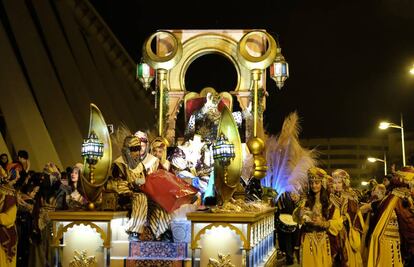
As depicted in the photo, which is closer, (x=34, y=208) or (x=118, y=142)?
(x=34, y=208)

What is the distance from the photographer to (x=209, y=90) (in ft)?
50.5

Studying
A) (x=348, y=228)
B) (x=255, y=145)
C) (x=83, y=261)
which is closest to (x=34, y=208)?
(x=83, y=261)

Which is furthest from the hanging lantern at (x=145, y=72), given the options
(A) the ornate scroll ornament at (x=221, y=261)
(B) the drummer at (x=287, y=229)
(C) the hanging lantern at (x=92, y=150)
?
(A) the ornate scroll ornament at (x=221, y=261)

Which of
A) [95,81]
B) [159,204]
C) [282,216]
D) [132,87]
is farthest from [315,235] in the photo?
[132,87]

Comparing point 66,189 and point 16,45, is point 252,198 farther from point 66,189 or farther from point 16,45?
point 16,45

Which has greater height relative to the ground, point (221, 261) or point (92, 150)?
point (92, 150)

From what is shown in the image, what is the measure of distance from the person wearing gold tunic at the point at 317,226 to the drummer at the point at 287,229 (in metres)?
5.61

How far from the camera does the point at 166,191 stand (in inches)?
363

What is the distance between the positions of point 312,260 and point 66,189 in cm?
404

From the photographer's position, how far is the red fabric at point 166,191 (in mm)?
9148

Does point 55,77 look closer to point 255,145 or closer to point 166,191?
point 255,145

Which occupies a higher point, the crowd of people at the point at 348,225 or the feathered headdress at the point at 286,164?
the feathered headdress at the point at 286,164

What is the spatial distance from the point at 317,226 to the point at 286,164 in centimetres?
846

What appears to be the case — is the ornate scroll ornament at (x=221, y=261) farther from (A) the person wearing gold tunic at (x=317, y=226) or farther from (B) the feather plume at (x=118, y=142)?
(B) the feather plume at (x=118, y=142)
